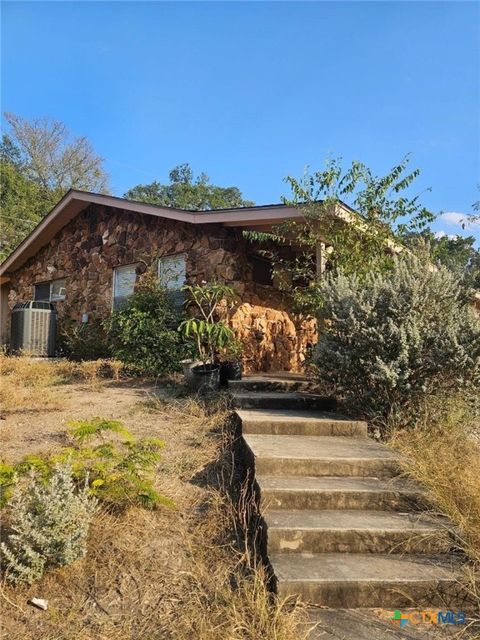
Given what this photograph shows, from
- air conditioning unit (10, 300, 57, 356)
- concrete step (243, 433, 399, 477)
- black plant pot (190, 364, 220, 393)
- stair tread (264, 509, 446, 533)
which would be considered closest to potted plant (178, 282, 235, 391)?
black plant pot (190, 364, 220, 393)

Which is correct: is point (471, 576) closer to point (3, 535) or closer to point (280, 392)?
point (3, 535)

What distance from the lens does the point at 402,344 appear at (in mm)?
3910

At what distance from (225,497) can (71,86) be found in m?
6.73

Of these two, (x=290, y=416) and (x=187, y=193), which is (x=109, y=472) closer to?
(x=290, y=416)

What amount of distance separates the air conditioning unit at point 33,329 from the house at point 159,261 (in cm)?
62

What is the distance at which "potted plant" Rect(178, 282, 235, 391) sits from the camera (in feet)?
18.4

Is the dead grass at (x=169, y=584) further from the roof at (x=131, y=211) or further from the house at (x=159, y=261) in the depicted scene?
the house at (x=159, y=261)

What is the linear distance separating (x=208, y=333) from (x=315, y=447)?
3109 millimetres

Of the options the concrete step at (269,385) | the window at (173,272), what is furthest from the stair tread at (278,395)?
the window at (173,272)

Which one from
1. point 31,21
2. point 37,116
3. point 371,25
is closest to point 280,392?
point 371,25

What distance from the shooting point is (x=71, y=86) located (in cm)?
695

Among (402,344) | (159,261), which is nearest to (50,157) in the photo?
(159,261)

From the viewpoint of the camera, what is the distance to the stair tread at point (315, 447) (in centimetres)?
324

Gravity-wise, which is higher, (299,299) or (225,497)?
(299,299)
